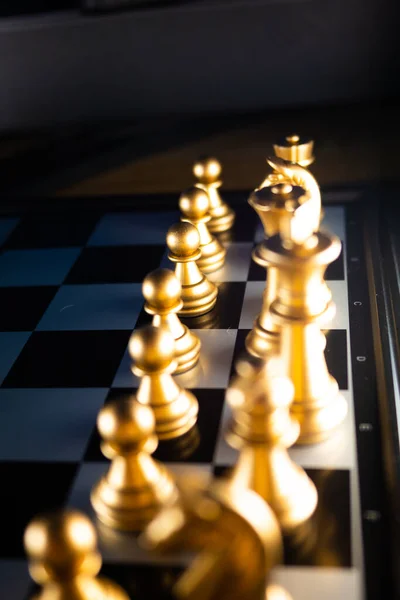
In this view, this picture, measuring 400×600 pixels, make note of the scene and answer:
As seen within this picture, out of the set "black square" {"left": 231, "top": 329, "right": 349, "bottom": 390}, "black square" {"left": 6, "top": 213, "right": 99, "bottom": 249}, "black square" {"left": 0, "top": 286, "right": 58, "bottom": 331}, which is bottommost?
"black square" {"left": 6, "top": 213, "right": 99, "bottom": 249}

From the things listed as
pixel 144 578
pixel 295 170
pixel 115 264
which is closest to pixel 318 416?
pixel 144 578

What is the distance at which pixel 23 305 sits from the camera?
1.42 metres

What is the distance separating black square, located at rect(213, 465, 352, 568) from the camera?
0.79m

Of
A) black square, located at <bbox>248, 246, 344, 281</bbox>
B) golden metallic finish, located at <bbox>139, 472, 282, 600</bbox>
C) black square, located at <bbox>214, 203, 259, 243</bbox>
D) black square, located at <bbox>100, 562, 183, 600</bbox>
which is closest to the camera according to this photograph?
golden metallic finish, located at <bbox>139, 472, 282, 600</bbox>

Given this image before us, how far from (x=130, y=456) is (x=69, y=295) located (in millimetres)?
620

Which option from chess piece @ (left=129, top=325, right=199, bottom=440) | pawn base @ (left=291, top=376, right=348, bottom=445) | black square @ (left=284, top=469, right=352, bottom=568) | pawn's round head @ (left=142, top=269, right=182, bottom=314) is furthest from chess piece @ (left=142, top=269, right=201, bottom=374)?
black square @ (left=284, top=469, right=352, bottom=568)

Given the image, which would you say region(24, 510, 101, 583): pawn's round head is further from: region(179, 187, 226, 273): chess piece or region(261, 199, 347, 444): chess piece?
region(179, 187, 226, 273): chess piece

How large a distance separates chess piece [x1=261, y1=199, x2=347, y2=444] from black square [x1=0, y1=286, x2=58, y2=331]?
0.53 metres

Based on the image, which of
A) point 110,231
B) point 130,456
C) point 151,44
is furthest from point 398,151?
point 130,456

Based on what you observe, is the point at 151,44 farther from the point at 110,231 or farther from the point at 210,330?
the point at 210,330

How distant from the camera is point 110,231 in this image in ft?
5.64

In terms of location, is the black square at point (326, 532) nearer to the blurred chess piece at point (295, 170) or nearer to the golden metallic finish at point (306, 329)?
the golden metallic finish at point (306, 329)

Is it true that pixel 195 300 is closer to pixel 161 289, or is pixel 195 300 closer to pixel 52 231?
pixel 161 289

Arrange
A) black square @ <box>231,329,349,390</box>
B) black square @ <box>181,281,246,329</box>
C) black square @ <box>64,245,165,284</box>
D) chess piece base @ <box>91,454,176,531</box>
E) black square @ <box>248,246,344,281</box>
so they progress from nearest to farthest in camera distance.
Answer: chess piece base @ <box>91,454,176,531</box>
black square @ <box>231,329,349,390</box>
black square @ <box>181,281,246,329</box>
black square @ <box>248,246,344,281</box>
black square @ <box>64,245,165,284</box>
